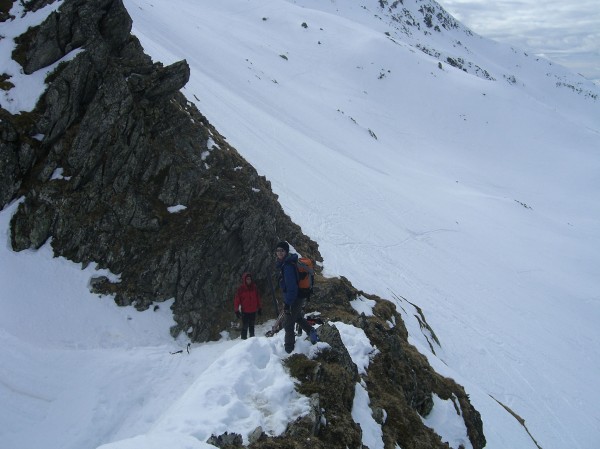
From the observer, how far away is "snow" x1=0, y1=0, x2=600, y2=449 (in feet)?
36.1

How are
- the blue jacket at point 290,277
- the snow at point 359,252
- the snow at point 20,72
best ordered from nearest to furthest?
the blue jacket at point 290,277 < the snow at point 359,252 < the snow at point 20,72

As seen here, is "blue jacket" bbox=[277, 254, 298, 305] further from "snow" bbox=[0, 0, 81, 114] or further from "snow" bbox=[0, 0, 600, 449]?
"snow" bbox=[0, 0, 81, 114]

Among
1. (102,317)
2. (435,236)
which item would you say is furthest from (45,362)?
(435,236)

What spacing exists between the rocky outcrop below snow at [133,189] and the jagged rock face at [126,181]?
4 cm

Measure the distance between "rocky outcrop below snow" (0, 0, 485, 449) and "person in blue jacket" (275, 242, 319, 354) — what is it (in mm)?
3916

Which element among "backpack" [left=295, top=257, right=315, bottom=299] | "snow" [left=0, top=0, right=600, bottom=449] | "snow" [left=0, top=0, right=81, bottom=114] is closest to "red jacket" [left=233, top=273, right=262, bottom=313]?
"snow" [left=0, top=0, right=600, bottom=449]

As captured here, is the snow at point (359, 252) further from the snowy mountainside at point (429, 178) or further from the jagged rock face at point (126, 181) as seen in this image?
the jagged rock face at point (126, 181)

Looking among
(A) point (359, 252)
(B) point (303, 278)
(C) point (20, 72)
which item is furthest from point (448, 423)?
(C) point (20, 72)

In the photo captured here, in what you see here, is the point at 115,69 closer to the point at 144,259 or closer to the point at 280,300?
the point at 144,259

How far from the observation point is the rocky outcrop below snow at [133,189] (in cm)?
1484

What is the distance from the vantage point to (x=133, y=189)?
51.6 feet

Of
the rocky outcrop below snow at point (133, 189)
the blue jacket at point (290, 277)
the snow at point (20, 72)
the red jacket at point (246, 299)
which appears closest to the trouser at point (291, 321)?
the blue jacket at point (290, 277)

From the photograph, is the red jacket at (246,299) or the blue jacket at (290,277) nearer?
the blue jacket at (290,277)

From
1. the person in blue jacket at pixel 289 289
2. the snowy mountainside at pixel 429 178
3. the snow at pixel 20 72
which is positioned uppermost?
the snow at pixel 20 72
